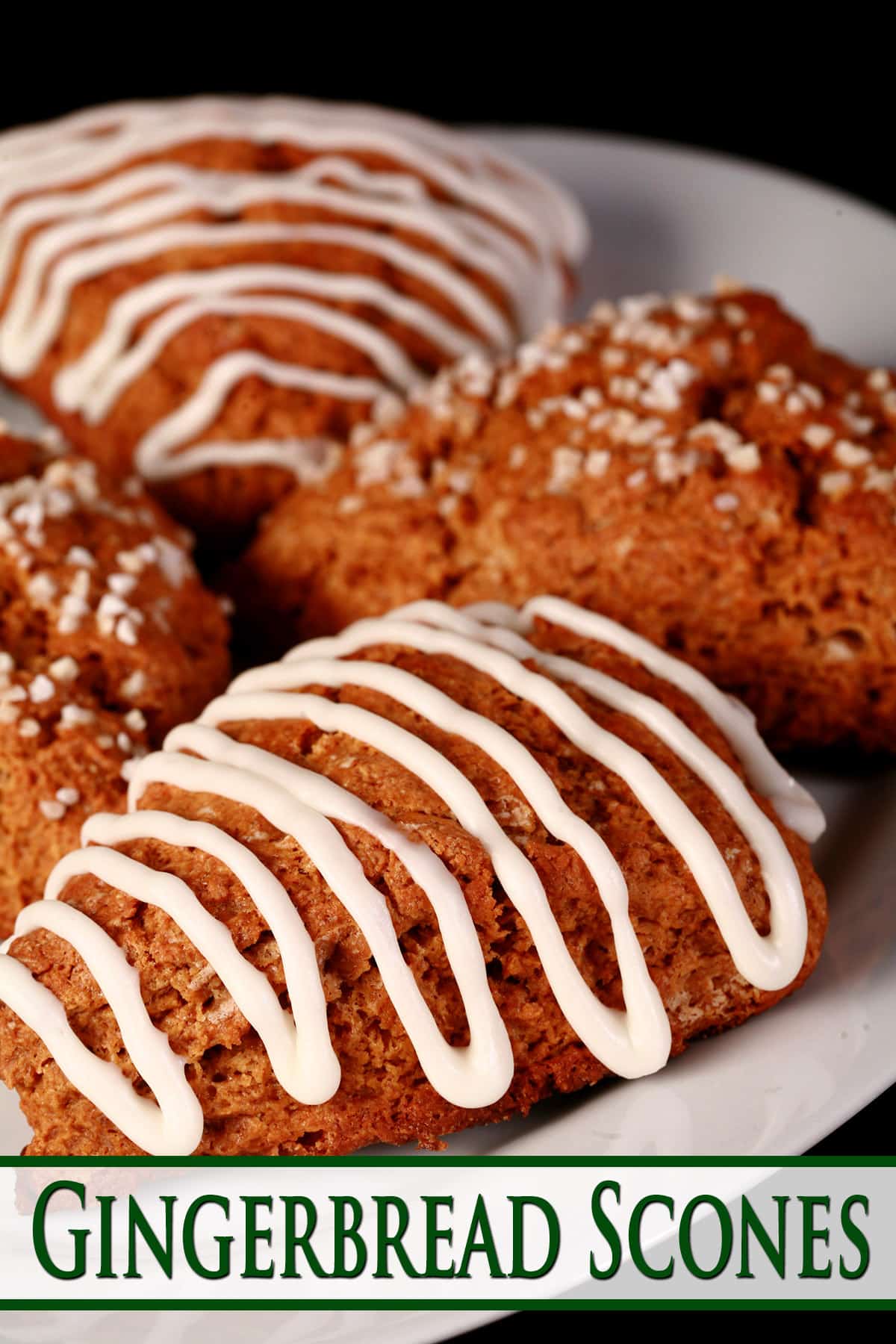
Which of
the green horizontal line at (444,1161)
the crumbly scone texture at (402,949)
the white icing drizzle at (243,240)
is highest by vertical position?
the white icing drizzle at (243,240)

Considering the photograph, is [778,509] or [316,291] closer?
[778,509]

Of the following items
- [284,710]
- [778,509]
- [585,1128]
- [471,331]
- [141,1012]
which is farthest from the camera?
[471,331]

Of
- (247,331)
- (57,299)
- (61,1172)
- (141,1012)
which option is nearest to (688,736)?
(141,1012)

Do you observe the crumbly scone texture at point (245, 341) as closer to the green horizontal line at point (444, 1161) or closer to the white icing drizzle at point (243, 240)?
the white icing drizzle at point (243, 240)

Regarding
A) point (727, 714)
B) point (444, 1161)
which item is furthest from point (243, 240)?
point (444, 1161)

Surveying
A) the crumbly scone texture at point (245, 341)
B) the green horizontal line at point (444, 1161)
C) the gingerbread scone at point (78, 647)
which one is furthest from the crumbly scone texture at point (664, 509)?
the green horizontal line at point (444, 1161)

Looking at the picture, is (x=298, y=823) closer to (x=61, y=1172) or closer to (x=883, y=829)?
(x=61, y=1172)

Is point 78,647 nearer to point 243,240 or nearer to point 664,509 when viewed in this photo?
point 664,509
